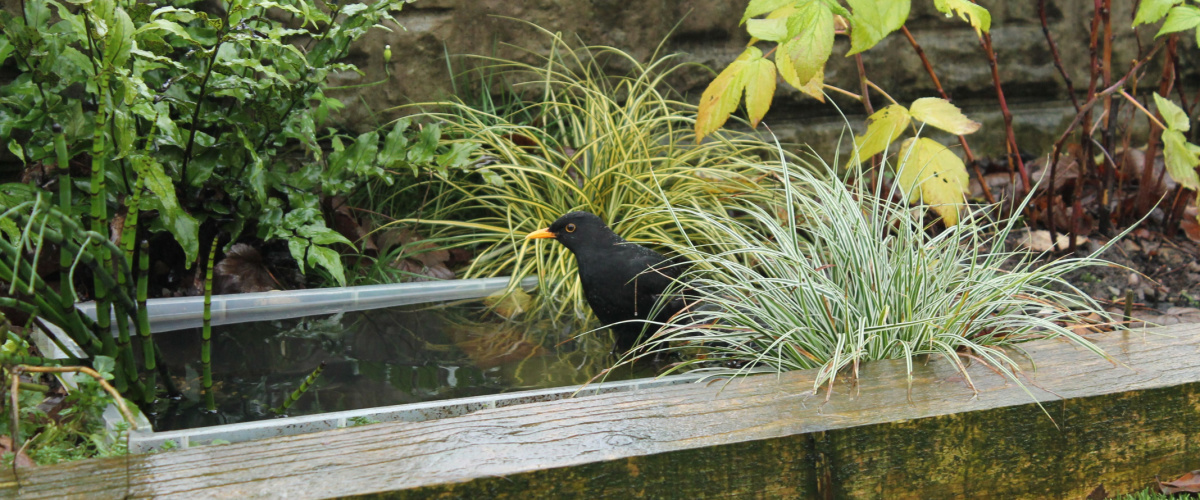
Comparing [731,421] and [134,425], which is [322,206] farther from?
[731,421]

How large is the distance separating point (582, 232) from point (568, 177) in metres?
0.83

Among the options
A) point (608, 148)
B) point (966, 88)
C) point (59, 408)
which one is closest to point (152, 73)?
point (59, 408)

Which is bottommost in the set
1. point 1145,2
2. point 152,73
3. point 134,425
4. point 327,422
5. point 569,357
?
point 569,357

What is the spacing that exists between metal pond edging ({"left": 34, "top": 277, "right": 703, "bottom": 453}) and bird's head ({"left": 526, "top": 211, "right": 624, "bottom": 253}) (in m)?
0.52

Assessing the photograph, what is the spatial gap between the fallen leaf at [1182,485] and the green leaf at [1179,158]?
1.17 m

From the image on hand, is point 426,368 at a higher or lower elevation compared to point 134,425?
lower

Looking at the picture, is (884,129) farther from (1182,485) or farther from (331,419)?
(331,419)

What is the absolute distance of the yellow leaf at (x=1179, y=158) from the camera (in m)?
2.38

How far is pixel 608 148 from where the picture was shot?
319cm

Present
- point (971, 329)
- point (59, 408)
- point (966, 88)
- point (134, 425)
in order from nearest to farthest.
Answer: point (134, 425) → point (59, 408) → point (971, 329) → point (966, 88)

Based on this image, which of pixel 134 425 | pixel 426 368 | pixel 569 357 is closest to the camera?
pixel 134 425

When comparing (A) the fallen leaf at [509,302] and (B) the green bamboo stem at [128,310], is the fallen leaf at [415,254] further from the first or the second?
(B) the green bamboo stem at [128,310]

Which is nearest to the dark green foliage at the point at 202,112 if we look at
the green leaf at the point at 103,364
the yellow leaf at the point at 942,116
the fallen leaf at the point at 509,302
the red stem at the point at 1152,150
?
the green leaf at the point at 103,364

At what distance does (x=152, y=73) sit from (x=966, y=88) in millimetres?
3474
